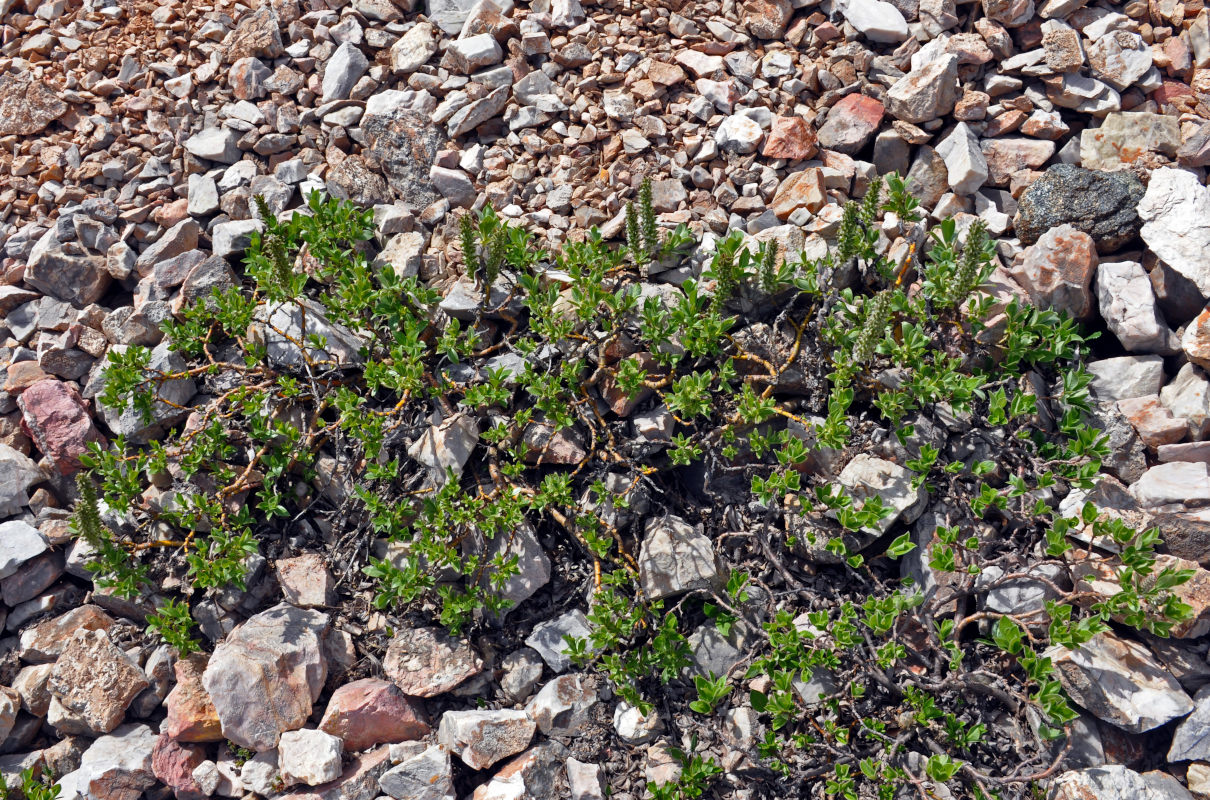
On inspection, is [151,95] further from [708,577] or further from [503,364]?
[708,577]

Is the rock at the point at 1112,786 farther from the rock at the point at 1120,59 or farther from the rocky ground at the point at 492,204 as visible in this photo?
the rock at the point at 1120,59

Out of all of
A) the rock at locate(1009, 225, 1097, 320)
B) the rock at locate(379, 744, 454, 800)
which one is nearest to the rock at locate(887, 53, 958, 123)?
the rock at locate(1009, 225, 1097, 320)

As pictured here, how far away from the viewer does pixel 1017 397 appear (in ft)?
12.2

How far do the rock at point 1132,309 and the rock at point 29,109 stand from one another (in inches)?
236

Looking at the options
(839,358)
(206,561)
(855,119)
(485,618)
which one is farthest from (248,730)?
(855,119)

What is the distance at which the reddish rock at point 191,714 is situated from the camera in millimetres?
3732

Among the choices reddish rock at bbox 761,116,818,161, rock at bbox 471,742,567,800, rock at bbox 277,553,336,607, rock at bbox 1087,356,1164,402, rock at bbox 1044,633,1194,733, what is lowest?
rock at bbox 471,742,567,800

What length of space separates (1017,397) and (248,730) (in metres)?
3.60

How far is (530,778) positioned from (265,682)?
1.21 meters

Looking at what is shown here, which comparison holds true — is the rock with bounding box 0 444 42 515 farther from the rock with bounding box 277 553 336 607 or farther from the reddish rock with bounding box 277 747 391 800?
the reddish rock with bounding box 277 747 391 800

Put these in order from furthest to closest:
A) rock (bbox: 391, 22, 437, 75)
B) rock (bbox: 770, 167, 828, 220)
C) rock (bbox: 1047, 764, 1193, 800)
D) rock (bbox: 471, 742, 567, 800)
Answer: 1. rock (bbox: 391, 22, 437, 75)
2. rock (bbox: 770, 167, 828, 220)
3. rock (bbox: 471, 742, 567, 800)
4. rock (bbox: 1047, 764, 1193, 800)

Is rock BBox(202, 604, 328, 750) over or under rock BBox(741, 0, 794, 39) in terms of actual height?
under

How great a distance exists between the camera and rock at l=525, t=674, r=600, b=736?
12.1 ft

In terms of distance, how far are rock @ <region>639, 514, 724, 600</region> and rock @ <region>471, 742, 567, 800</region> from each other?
799mm
